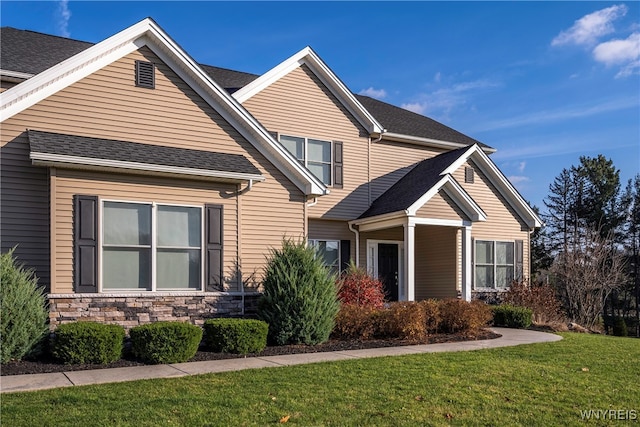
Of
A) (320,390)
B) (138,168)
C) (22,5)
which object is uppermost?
(22,5)

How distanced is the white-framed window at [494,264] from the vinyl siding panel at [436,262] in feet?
3.19

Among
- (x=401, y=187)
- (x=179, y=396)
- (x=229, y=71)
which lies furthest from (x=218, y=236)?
(x=229, y=71)

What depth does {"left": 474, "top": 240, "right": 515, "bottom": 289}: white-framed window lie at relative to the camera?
19.7 m

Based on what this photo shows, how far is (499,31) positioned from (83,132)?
977 cm

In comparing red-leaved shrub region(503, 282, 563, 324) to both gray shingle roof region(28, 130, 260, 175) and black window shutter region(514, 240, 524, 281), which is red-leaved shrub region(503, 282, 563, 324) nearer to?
black window shutter region(514, 240, 524, 281)

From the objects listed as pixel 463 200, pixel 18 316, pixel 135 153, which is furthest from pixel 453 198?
pixel 18 316

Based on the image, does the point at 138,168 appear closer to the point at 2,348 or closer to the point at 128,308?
the point at 128,308

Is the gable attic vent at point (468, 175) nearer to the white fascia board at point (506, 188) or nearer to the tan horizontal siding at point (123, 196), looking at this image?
the white fascia board at point (506, 188)

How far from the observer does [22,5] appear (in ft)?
40.3

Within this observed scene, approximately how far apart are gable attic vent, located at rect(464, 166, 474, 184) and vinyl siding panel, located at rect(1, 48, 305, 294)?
7895mm

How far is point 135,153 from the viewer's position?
37.8 ft

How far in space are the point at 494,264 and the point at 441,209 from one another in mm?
4248

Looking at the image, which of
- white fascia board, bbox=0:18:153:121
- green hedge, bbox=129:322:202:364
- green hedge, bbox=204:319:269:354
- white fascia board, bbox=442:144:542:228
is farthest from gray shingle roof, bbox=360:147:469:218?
white fascia board, bbox=0:18:153:121

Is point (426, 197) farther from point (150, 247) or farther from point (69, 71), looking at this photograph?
A: point (69, 71)
